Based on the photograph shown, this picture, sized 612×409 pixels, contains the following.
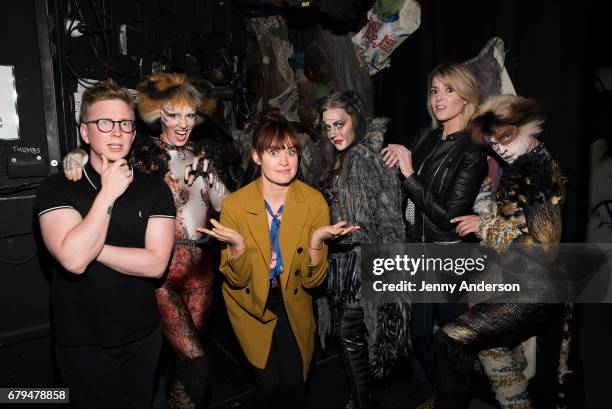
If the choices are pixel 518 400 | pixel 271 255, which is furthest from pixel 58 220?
pixel 518 400

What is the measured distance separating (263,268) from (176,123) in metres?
1.11

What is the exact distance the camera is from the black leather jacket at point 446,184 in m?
2.59

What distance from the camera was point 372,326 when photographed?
8.89ft

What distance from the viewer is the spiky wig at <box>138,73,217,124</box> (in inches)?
102

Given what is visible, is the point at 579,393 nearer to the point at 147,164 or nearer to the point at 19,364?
the point at 147,164

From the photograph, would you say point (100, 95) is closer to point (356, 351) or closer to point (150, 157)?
point (150, 157)

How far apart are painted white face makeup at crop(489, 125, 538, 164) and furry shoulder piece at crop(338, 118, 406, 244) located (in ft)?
2.17

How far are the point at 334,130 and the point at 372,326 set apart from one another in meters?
1.36

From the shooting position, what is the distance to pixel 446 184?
8.73ft

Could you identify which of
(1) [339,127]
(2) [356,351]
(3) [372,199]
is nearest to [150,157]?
(1) [339,127]

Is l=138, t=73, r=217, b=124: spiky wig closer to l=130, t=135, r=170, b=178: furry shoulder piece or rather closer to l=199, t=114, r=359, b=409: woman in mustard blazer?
l=130, t=135, r=170, b=178: furry shoulder piece

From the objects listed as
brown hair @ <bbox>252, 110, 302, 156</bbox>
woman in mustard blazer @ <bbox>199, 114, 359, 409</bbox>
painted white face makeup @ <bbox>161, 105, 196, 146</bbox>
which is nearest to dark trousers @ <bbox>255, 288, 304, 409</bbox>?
woman in mustard blazer @ <bbox>199, 114, 359, 409</bbox>

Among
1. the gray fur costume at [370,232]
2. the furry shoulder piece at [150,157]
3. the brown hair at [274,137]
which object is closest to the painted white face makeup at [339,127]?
the gray fur costume at [370,232]

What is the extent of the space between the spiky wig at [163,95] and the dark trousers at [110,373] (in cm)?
139
